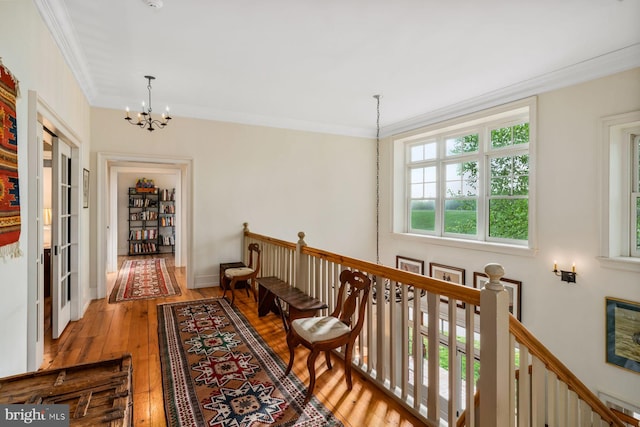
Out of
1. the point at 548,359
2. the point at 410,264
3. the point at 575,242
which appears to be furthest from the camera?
the point at 410,264

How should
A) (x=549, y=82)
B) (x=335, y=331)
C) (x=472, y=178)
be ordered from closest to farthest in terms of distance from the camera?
(x=335, y=331) → (x=549, y=82) → (x=472, y=178)

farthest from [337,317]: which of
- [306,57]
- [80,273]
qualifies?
[80,273]

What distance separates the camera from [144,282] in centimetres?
557

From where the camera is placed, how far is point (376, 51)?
3252 millimetres

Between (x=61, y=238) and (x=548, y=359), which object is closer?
(x=548, y=359)

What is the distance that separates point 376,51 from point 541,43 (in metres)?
1.54

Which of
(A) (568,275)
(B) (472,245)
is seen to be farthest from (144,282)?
(A) (568,275)

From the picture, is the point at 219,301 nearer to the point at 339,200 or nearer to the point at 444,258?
the point at 339,200

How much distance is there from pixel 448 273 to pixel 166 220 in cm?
778

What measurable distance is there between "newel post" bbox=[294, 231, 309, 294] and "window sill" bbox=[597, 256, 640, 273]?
122 inches

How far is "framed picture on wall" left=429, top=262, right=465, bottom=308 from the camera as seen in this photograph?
491 cm

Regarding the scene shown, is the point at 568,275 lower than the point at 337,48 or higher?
lower

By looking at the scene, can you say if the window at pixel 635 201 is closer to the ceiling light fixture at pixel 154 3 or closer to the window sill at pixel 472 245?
the window sill at pixel 472 245

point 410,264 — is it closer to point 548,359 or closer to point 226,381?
point 226,381
